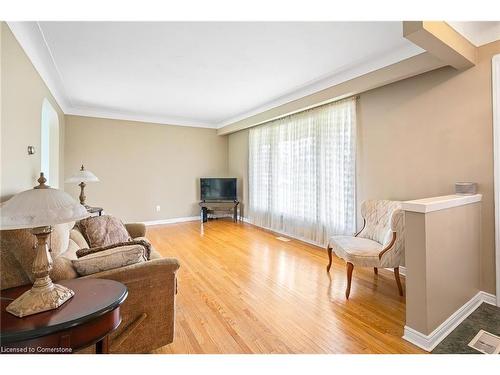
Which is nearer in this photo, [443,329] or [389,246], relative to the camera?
[443,329]

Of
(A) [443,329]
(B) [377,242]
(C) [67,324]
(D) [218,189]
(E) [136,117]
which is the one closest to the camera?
(C) [67,324]

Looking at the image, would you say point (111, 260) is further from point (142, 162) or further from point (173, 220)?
point (173, 220)

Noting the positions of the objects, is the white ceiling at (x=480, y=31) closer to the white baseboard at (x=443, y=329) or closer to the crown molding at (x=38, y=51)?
the white baseboard at (x=443, y=329)

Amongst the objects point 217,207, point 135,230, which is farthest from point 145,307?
point 217,207

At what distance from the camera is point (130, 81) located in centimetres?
360

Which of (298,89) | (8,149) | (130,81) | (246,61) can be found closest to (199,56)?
(246,61)

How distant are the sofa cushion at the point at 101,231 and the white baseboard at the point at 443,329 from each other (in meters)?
2.69

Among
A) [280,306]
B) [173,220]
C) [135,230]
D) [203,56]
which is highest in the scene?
[203,56]

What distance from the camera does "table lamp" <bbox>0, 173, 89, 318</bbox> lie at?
1060 mm

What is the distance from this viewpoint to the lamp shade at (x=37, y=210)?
1.06m

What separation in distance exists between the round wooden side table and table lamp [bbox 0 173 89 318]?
4cm

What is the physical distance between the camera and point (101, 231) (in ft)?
8.20

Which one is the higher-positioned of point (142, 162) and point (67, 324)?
point (142, 162)

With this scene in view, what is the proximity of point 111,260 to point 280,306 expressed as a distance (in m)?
1.52
